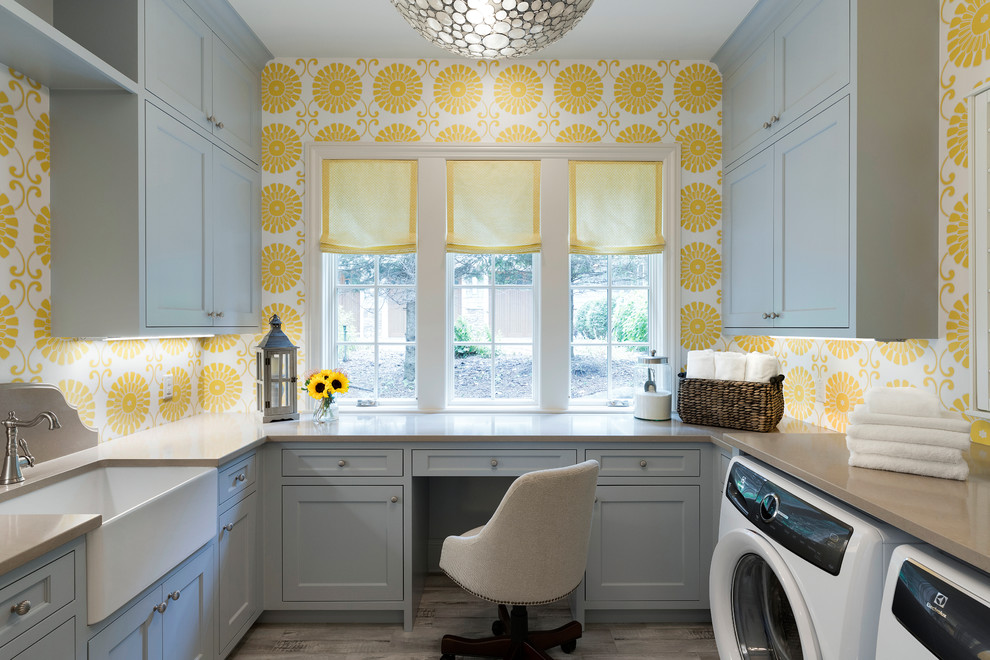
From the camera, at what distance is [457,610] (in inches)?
98.2

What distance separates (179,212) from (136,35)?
2.03 ft

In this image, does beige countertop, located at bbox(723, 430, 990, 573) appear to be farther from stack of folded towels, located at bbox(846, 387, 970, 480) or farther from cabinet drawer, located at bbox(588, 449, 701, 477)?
cabinet drawer, located at bbox(588, 449, 701, 477)

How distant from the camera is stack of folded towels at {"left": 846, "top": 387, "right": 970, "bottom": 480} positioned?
4.49ft

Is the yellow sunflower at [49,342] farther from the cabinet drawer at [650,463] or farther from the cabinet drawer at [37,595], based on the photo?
the cabinet drawer at [650,463]

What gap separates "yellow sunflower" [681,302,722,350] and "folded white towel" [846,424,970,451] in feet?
4.59

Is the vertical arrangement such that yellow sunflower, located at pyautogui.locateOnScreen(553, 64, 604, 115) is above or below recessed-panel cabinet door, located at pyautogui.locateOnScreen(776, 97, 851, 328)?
above

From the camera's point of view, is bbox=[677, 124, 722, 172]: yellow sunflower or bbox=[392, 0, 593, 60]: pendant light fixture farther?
bbox=[677, 124, 722, 172]: yellow sunflower

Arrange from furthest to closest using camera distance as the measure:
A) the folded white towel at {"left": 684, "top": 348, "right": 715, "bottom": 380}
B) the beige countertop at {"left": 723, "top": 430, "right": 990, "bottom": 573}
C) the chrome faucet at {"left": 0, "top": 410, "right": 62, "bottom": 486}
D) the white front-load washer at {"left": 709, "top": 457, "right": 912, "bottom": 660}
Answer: the folded white towel at {"left": 684, "top": 348, "right": 715, "bottom": 380} → the chrome faucet at {"left": 0, "top": 410, "right": 62, "bottom": 486} → the white front-load washer at {"left": 709, "top": 457, "right": 912, "bottom": 660} → the beige countertop at {"left": 723, "top": 430, "right": 990, "bottom": 573}

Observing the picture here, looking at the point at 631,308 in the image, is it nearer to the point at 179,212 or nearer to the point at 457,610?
the point at 457,610

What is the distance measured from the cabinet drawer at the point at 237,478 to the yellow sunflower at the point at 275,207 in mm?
1280

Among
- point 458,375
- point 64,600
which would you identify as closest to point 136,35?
point 64,600

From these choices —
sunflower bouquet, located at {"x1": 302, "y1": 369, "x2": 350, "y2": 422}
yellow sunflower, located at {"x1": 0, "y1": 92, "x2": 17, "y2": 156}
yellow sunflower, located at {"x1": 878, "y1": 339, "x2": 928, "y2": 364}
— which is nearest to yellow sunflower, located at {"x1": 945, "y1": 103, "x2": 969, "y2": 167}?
yellow sunflower, located at {"x1": 878, "y1": 339, "x2": 928, "y2": 364}

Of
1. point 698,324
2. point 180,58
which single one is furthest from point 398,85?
point 698,324

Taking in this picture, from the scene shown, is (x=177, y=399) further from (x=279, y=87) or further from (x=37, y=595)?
(x=279, y=87)
